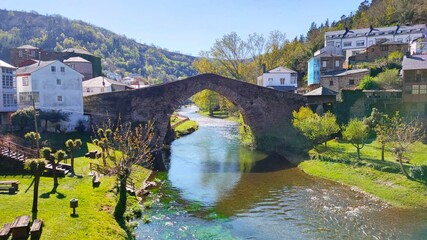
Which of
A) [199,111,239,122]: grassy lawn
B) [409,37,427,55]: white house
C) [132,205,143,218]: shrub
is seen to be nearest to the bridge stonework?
[132,205,143,218]: shrub

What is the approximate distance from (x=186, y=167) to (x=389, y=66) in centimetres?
3789

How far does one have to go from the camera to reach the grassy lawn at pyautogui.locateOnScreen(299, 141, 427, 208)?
27203 millimetres

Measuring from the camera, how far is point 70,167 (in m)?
29.9

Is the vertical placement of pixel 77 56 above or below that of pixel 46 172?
above

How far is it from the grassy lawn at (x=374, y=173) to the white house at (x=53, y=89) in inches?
1155

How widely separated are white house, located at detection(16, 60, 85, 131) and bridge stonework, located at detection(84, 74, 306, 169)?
196cm

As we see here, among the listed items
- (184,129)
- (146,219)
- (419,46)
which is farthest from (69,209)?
(419,46)

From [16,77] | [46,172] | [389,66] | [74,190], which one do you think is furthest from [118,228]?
[389,66]

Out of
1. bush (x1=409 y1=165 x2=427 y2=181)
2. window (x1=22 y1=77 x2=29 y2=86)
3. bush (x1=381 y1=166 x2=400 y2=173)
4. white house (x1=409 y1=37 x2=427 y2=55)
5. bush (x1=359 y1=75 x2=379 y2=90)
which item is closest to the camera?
bush (x1=409 y1=165 x2=427 y2=181)

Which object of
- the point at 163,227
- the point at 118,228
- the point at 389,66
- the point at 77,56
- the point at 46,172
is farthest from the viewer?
the point at 77,56

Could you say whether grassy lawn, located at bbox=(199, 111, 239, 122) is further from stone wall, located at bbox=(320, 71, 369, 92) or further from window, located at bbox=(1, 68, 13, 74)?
Answer: window, located at bbox=(1, 68, 13, 74)

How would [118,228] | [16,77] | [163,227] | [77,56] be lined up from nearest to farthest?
[118,228] → [163,227] → [16,77] → [77,56]

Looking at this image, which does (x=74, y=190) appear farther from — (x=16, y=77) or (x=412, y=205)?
(x=16, y=77)

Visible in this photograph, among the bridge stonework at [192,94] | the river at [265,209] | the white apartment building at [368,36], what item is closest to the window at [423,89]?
the bridge stonework at [192,94]
